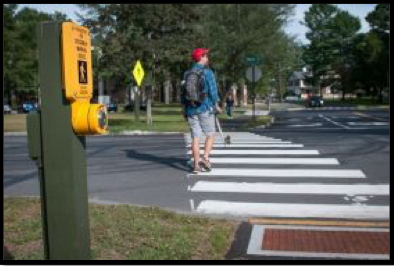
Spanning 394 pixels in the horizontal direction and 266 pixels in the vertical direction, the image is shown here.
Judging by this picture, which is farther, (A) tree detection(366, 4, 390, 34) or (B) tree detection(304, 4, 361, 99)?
(B) tree detection(304, 4, 361, 99)

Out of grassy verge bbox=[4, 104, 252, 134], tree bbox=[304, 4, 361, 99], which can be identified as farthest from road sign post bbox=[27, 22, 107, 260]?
tree bbox=[304, 4, 361, 99]

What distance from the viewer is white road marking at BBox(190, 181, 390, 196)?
286 inches

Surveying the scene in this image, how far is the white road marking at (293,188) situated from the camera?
7.27 m

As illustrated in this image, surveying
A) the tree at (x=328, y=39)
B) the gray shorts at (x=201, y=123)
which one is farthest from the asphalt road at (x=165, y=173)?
the tree at (x=328, y=39)

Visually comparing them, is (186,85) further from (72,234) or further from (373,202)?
(72,234)

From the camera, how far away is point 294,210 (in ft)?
20.6

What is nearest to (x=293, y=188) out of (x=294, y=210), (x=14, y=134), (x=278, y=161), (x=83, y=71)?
(x=294, y=210)

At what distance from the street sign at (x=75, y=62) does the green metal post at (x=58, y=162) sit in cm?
4

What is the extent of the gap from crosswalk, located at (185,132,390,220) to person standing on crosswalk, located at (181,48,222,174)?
638mm

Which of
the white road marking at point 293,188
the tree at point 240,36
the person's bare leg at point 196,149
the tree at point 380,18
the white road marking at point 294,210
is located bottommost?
the white road marking at point 294,210

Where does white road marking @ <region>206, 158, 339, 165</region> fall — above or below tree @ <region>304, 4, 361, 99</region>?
below

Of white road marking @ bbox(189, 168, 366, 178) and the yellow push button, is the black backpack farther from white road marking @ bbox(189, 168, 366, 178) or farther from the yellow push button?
the yellow push button

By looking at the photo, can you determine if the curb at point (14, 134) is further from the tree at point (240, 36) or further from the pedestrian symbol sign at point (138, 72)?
the tree at point (240, 36)

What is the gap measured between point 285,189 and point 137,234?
2.90 m
